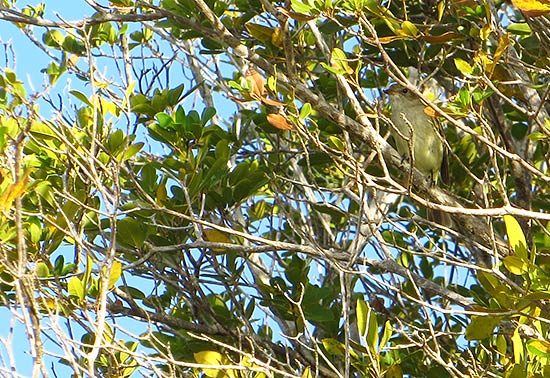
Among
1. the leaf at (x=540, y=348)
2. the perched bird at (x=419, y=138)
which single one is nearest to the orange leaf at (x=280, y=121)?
the leaf at (x=540, y=348)

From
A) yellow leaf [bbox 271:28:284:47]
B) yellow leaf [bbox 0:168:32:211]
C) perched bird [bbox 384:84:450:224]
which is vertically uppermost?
yellow leaf [bbox 0:168:32:211]

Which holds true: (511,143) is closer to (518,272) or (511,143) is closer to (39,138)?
(518,272)

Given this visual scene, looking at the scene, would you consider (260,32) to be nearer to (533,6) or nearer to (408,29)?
(408,29)

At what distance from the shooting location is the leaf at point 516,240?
11.4 feet

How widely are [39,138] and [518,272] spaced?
77.8 inches

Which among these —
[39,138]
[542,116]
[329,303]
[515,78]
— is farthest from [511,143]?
[39,138]

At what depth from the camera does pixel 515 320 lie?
150 inches

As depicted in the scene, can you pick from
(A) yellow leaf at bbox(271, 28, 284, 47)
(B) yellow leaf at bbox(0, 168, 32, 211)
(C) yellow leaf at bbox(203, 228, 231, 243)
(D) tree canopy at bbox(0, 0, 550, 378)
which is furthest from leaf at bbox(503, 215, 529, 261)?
(B) yellow leaf at bbox(0, 168, 32, 211)

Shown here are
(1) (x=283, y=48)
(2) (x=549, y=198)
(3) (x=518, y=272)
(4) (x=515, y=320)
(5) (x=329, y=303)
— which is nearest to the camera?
(3) (x=518, y=272)

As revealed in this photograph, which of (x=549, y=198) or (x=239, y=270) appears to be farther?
(x=549, y=198)

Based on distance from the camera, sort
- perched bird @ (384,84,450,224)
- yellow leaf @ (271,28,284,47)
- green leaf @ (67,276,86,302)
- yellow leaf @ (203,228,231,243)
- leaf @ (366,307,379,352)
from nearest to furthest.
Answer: leaf @ (366,307,379,352) → green leaf @ (67,276,86,302) → yellow leaf @ (271,28,284,47) → yellow leaf @ (203,228,231,243) → perched bird @ (384,84,450,224)

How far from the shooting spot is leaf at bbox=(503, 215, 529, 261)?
136 inches

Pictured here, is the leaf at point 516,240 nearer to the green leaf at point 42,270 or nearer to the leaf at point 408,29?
the leaf at point 408,29

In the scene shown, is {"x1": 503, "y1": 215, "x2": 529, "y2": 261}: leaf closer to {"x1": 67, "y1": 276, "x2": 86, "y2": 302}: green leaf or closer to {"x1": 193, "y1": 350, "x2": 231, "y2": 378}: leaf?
{"x1": 193, "y1": 350, "x2": 231, "y2": 378}: leaf
